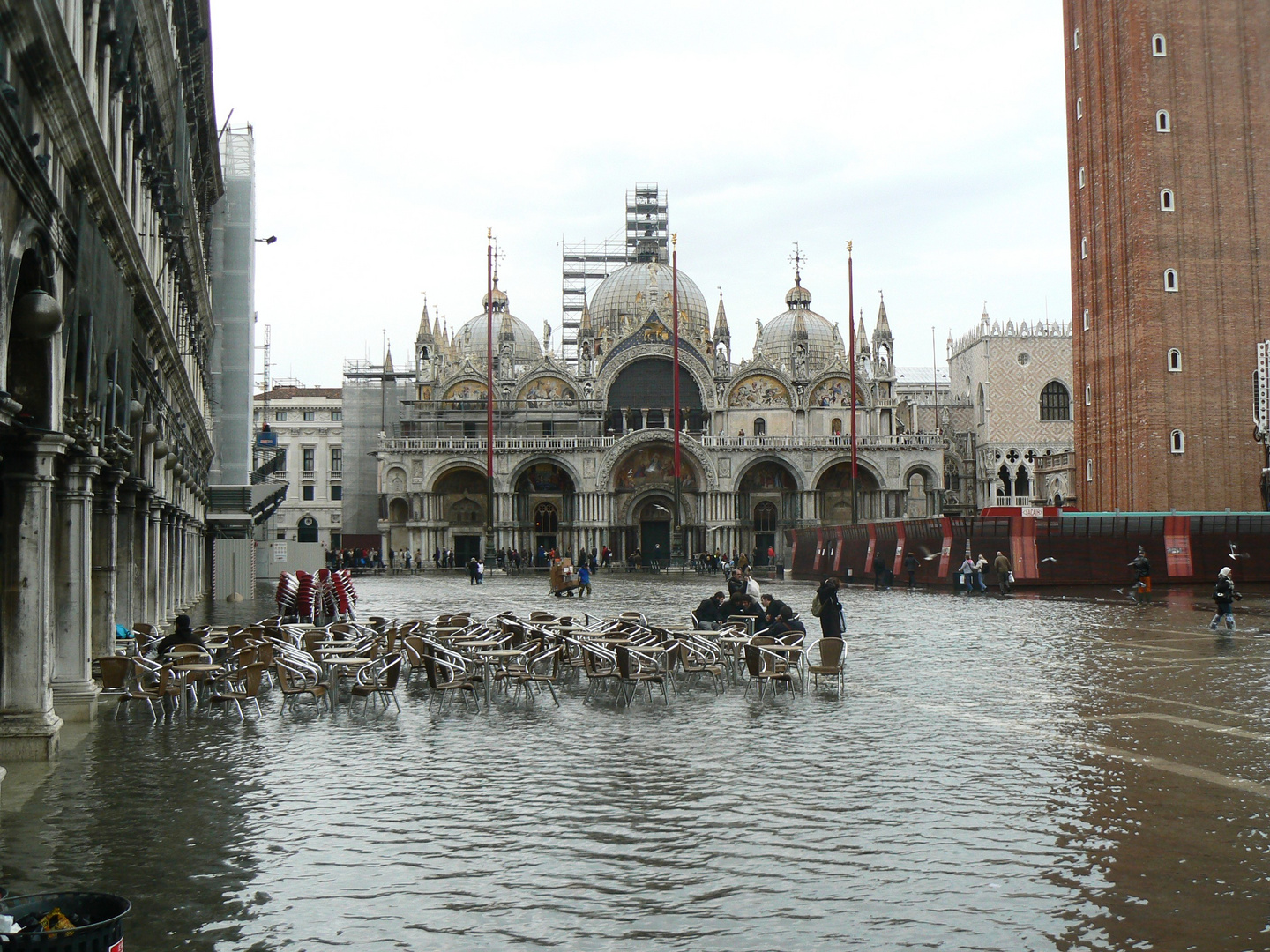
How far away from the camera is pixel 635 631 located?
15.7 metres

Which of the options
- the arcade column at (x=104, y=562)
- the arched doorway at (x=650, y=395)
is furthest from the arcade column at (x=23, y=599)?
the arched doorway at (x=650, y=395)

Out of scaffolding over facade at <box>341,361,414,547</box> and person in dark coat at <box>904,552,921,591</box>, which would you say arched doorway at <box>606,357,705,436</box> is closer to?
scaffolding over facade at <box>341,361,414,547</box>

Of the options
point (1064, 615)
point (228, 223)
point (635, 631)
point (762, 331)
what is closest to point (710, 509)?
point (762, 331)

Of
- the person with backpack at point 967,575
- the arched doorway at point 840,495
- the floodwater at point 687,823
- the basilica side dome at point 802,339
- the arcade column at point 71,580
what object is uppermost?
the basilica side dome at point 802,339

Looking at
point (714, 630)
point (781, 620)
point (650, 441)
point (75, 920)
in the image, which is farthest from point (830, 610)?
point (650, 441)

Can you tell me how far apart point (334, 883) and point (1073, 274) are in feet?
158

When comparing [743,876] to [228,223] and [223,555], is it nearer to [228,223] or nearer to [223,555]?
[223,555]

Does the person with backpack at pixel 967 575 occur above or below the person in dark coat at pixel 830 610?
below

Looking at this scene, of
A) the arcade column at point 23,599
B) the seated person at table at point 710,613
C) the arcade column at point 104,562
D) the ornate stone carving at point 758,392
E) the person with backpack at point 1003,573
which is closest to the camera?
the arcade column at point 23,599

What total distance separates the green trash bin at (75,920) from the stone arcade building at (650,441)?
182 feet

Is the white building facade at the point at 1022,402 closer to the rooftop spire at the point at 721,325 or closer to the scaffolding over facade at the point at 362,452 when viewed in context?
the rooftop spire at the point at 721,325

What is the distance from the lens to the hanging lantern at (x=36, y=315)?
8383 mm

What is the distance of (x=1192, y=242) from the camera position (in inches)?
1714

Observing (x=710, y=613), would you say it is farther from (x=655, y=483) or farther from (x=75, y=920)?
(x=655, y=483)
